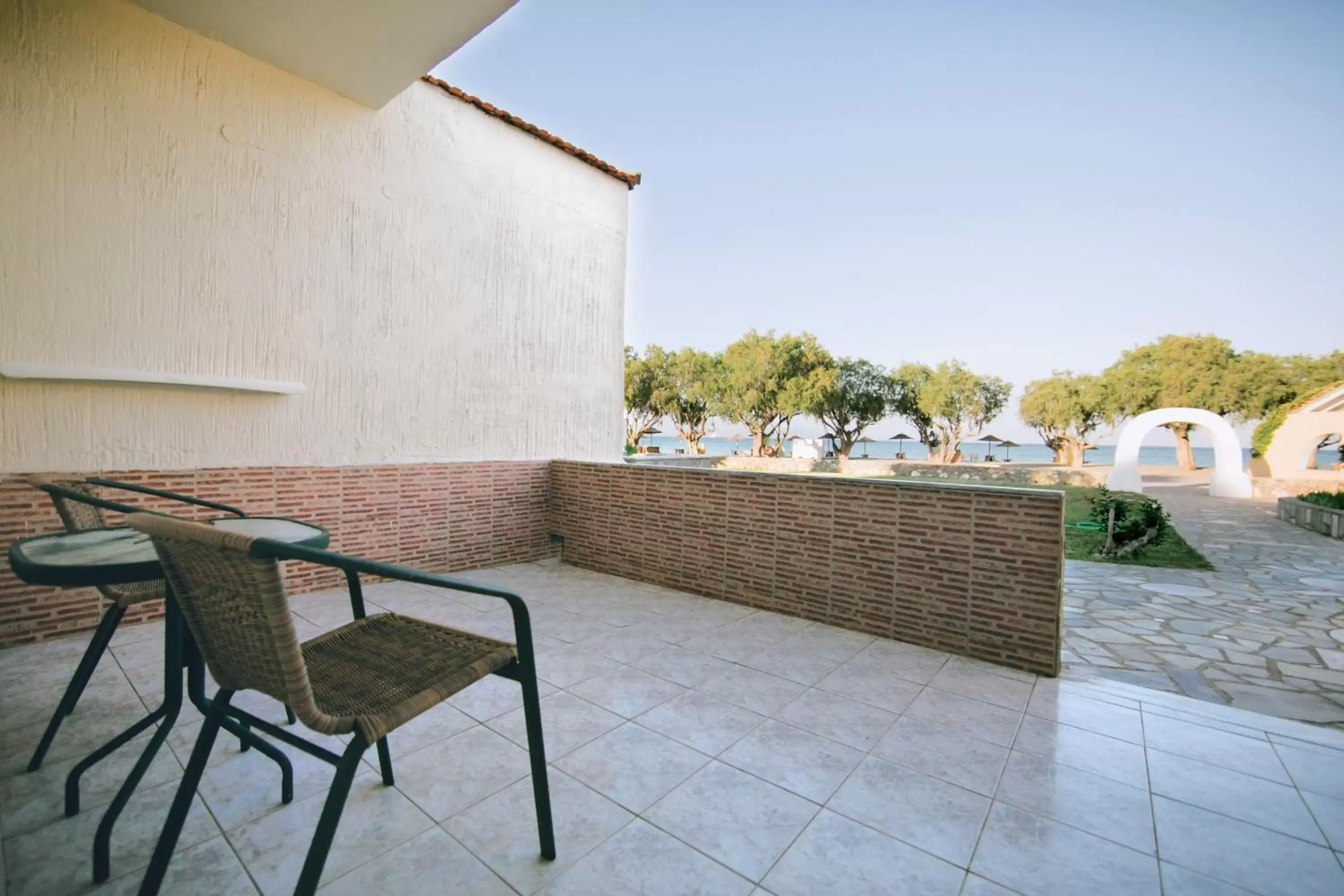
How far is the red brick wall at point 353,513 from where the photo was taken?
316cm

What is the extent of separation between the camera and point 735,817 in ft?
5.97

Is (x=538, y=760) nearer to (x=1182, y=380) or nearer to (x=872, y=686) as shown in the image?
(x=872, y=686)

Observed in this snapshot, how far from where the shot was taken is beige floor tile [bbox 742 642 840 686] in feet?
9.82

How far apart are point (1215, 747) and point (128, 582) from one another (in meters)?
4.07

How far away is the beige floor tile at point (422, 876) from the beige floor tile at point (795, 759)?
38.8 inches

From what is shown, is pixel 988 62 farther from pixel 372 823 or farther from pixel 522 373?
pixel 372 823

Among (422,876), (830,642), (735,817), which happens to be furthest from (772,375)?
(422,876)

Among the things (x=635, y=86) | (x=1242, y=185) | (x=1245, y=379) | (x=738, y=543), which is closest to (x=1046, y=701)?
(x=738, y=543)

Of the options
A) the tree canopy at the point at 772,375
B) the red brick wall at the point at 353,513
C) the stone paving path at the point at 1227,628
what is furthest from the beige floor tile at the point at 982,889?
the tree canopy at the point at 772,375

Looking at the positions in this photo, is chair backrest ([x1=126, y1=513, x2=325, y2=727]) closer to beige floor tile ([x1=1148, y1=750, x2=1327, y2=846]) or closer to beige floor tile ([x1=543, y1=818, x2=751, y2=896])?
beige floor tile ([x1=543, y1=818, x2=751, y2=896])

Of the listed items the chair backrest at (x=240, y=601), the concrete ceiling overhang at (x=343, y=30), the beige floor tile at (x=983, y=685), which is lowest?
the beige floor tile at (x=983, y=685)

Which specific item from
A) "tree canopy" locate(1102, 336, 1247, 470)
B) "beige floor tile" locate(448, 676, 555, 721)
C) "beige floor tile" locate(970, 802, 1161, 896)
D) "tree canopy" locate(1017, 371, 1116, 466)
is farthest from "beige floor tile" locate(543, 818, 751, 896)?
"tree canopy" locate(1017, 371, 1116, 466)

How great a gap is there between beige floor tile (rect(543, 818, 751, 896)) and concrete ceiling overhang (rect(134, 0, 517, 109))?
4563 mm

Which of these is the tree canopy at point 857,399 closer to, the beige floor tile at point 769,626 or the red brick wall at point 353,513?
the red brick wall at point 353,513
